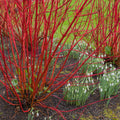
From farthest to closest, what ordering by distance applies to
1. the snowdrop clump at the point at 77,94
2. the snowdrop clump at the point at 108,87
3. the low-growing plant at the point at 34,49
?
the snowdrop clump at the point at 108,87 < the snowdrop clump at the point at 77,94 < the low-growing plant at the point at 34,49

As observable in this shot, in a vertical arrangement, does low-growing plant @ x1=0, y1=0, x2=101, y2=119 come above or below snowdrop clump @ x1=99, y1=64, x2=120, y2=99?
above

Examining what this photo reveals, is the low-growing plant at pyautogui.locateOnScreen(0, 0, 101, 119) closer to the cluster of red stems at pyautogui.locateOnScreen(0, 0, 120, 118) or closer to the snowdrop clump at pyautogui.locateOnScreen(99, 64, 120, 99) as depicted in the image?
the cluster of red stems at pyautogui.locateOnScreen(0, 0, 120, 118)

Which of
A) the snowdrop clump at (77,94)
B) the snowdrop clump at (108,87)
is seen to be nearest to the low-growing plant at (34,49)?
the snowdrop clump at (77,94)

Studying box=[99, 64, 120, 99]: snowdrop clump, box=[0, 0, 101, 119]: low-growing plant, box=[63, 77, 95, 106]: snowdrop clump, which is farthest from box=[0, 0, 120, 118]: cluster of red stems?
box=[99, 64, 120, 99]: snowdrop clump

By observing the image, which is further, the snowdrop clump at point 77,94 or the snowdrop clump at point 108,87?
the snowdrop clump at point 108,87

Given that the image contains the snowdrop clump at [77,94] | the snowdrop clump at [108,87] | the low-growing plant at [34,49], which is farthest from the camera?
the snowdrop clump at [108,87]

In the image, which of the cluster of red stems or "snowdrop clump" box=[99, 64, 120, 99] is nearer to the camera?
the cluster of red stems

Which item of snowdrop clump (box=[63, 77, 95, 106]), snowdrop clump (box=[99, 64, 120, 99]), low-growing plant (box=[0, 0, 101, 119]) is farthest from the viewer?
snowdrop clump (box=[99, 64, 120, 99])

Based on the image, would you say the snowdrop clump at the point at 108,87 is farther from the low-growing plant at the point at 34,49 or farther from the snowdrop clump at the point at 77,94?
the low-growing plant at the point at 34,49

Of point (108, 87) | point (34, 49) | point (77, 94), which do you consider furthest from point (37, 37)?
point (108, 87)

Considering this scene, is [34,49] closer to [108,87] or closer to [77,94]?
[77,94]

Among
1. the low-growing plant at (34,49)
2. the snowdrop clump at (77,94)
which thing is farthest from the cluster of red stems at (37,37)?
the snowdrop clump at (77,94)

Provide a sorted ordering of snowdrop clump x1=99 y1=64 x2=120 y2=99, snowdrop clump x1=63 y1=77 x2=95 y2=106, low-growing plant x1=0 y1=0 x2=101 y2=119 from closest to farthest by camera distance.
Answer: low-growing plant x1=0 y1=0 x2=101 y2=119, snowdrop clump x1=63 y1=77 x2=95 y2=106, snowdrop clump x1=99 y1=64 x2=120 y2=99

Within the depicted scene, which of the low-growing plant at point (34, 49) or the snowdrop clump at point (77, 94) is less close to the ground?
the low-growing plant at point (34, 49)
